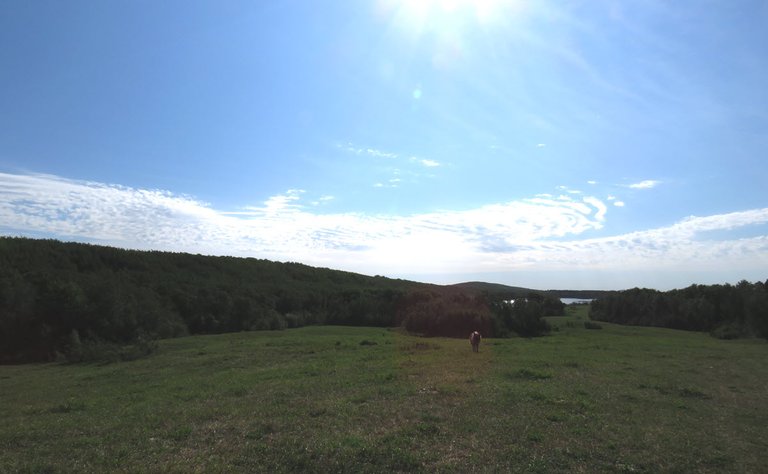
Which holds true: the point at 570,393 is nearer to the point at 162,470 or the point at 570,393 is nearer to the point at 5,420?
the point at 162,470

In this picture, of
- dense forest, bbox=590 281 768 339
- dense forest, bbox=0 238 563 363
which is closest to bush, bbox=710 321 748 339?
dense forest, bbox=590 281 768 339

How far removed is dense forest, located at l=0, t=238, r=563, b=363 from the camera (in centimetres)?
3694

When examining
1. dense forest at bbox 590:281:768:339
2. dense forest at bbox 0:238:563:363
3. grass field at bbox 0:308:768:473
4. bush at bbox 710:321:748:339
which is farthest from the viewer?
bush at bbox 710:321:748:339

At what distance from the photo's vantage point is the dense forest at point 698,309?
46400mm

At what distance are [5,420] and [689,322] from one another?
69347 mm

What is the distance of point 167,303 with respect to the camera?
50062 millimetres

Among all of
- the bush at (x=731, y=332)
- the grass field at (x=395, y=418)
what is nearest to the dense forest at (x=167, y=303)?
the grass field at (x=395, y=418)

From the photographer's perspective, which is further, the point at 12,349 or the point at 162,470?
the point at 12,349

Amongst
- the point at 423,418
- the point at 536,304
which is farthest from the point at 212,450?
the point at 536,304

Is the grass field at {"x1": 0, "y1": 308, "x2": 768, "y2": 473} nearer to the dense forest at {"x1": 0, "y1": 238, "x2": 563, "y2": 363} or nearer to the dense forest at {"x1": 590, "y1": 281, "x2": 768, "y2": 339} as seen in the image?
the dense forest at {"x1": 0, "y1": 238, "x2": 563, "y2": 363}

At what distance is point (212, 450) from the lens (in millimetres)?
7688

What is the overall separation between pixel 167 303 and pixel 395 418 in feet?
151

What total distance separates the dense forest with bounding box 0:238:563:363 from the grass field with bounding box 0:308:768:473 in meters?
14.0

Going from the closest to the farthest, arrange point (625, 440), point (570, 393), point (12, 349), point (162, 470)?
point (162, 470)
point (625, 440)
point (570, 393)
point (12, 349)
